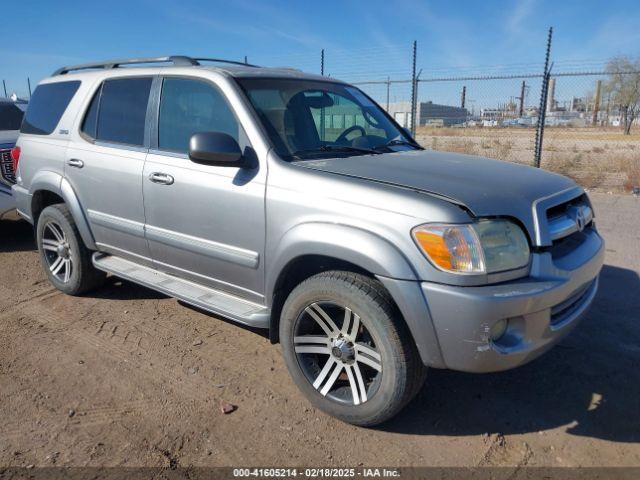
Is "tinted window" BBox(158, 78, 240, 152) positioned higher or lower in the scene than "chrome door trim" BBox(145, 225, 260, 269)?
higher

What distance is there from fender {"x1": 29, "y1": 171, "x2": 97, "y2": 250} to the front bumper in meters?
3.13

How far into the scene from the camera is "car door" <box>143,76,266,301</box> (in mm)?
3078

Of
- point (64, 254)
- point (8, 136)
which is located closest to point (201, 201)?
point (64, 254)

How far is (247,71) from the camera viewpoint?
3592mm

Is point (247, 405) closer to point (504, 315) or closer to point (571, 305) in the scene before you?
point (504, 315)

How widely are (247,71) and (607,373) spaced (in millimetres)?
3142

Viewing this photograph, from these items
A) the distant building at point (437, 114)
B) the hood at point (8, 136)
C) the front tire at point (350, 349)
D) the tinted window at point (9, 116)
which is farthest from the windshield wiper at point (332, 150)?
the distant building at point (437, 114)

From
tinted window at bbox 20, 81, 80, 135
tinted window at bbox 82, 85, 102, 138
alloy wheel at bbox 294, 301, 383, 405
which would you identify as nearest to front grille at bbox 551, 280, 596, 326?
alloy wheel at bbox 294, 301, 383, 405

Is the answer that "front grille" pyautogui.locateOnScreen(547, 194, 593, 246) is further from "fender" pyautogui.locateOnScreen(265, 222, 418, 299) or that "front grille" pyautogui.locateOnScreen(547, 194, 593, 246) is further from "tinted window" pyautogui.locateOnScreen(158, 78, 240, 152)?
"tinted window" pyautogui.locateOnScreen(158, 78, 240, 152)

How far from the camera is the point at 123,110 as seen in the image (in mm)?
4035

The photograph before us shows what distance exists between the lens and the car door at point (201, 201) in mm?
3078

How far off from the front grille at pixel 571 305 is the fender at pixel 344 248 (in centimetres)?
81

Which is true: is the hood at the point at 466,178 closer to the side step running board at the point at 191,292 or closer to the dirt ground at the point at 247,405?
the side step running board at the point at 191,292

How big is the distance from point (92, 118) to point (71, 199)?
0.71 metres
